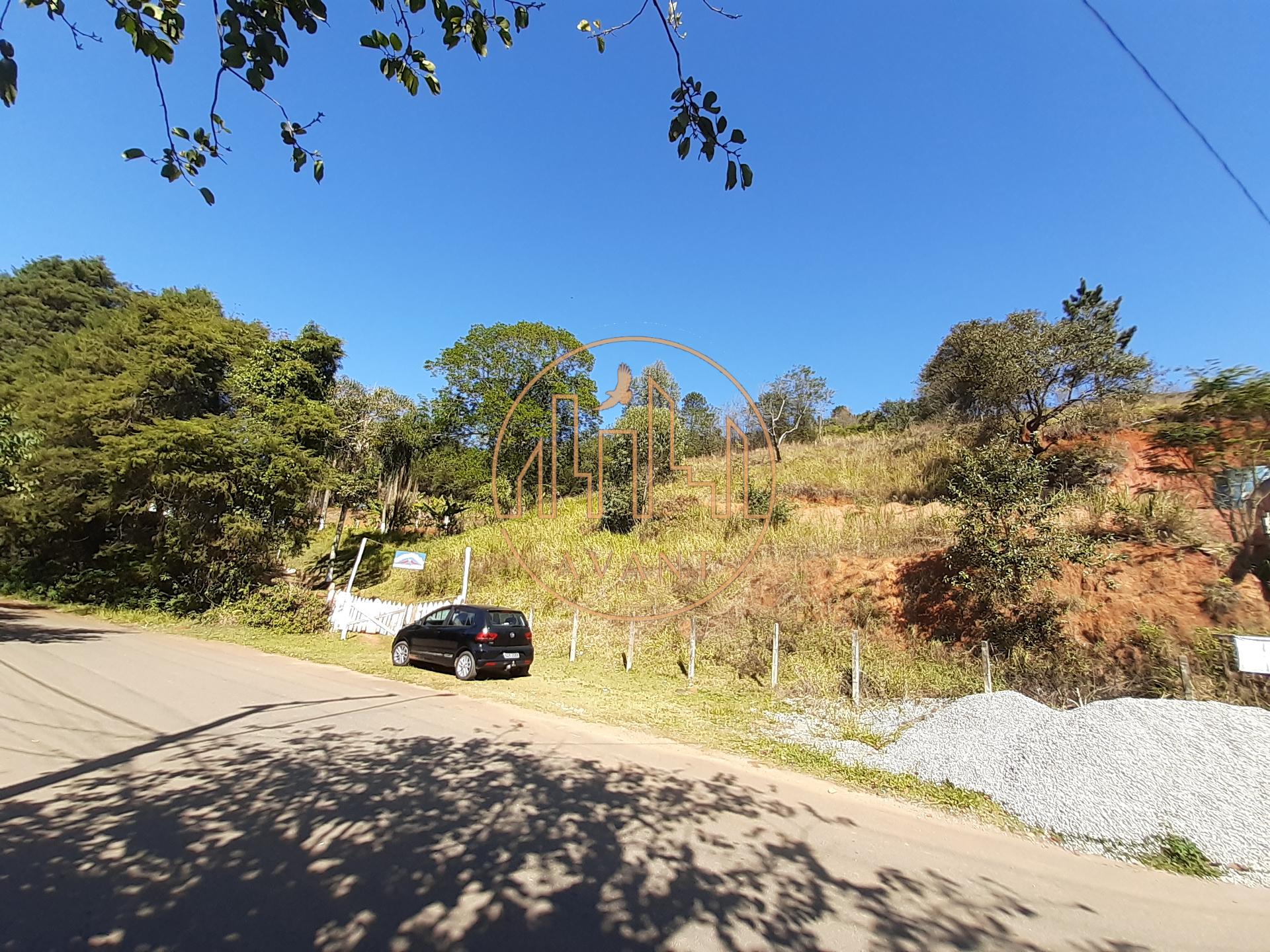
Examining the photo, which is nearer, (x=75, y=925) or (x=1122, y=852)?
(x=75, y=925)

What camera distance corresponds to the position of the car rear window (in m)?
10.5

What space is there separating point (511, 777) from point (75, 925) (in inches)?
117

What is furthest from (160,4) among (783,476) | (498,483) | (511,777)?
(498,483)

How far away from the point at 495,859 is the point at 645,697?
6242 mm

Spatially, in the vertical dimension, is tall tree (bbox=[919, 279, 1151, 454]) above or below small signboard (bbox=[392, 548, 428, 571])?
above

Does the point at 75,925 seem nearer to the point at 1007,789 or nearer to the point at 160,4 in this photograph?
the point at 160,4

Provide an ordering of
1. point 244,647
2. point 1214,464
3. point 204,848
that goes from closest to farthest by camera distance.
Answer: point 204,848 → point 1214,464 → point 244,647

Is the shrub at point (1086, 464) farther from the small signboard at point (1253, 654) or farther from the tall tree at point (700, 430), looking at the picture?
the tall tree at point (700, 430)

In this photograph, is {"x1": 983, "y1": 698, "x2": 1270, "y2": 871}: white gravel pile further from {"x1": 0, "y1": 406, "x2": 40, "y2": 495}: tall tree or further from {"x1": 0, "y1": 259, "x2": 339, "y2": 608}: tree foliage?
{"x1": 0, "y1": 406, "x2": 40, "y2": 495}: tall tree

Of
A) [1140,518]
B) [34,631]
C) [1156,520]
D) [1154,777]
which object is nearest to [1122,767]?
[1154,777]

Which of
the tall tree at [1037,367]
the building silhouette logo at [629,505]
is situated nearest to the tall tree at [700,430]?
the building silhouette logo at [629,505]

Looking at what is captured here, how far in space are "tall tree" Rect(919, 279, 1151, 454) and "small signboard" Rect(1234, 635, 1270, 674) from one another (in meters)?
9.94

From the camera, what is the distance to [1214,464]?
9.82 meters

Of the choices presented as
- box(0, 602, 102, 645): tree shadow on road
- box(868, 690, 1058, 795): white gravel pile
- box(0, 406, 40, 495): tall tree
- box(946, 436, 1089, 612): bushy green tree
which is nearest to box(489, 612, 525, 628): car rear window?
box(868, 690, 1058, 795): white gravel pile
